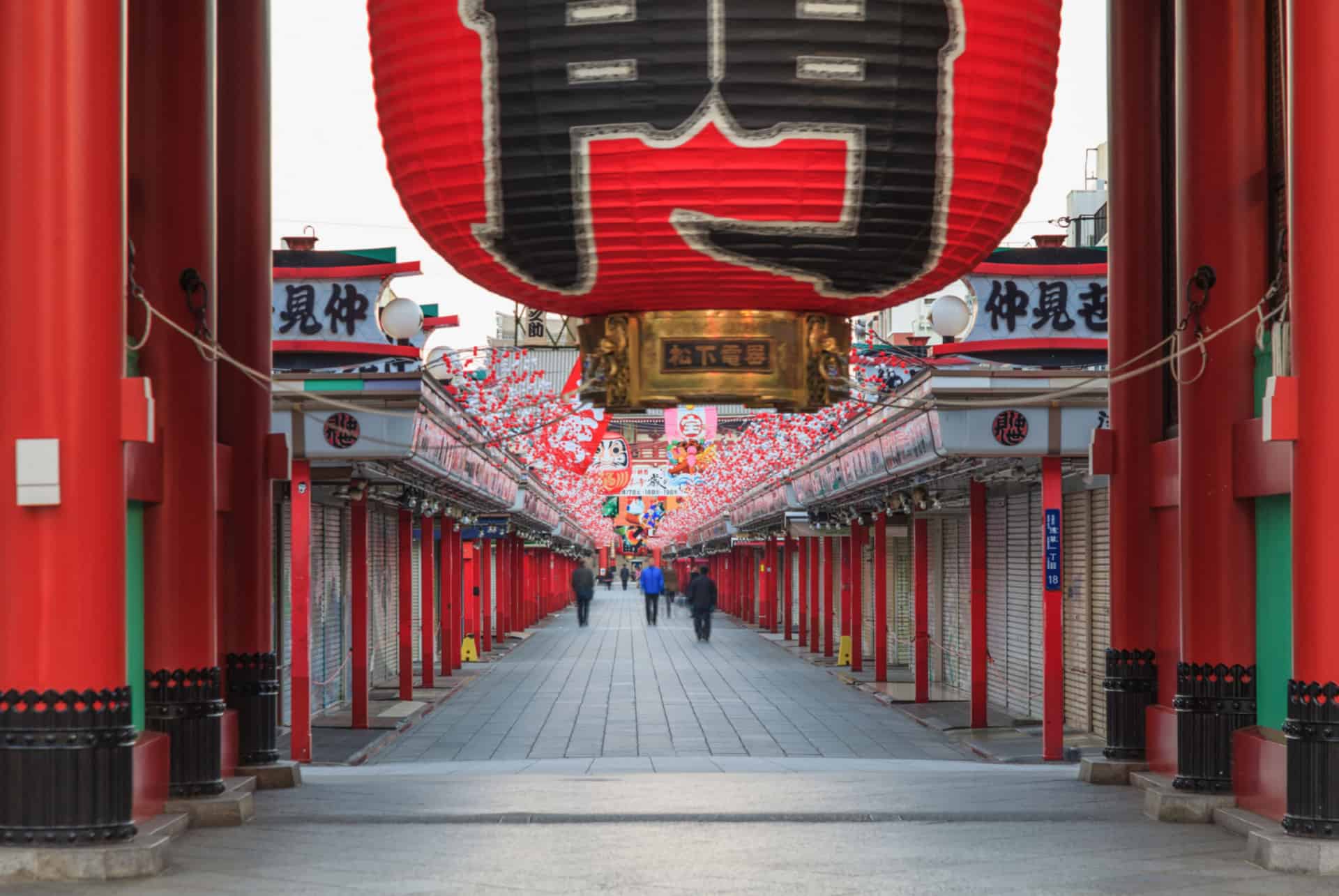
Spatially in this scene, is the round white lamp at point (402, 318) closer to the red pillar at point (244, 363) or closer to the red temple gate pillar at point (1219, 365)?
the red pillar at point (244, 363)

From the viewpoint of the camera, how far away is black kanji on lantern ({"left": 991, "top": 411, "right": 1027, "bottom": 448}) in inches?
676

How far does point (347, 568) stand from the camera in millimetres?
26625

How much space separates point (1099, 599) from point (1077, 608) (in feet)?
3.55

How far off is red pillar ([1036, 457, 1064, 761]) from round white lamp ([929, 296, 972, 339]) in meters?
3.10

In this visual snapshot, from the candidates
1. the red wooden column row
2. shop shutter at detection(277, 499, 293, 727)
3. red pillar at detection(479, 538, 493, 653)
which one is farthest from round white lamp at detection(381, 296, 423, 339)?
red pillar at detection(479, 538, 493, 653)

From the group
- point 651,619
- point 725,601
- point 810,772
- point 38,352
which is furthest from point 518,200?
point 725,601

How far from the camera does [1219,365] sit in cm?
1097

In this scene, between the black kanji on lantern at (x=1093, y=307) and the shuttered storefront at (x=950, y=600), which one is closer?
the black kanji on lantern at (x=1093, y=307)

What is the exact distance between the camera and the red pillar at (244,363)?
42.2 feet

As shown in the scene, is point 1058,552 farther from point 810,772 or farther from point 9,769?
point 9,769

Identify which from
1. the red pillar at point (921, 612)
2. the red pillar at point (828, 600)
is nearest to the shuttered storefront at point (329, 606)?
the red pillar at point (921, 612)

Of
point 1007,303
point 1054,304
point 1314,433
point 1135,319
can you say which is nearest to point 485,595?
point 1007,303

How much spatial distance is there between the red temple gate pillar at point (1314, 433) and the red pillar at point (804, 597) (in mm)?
33289

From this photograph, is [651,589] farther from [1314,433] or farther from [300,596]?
[1314,433]
